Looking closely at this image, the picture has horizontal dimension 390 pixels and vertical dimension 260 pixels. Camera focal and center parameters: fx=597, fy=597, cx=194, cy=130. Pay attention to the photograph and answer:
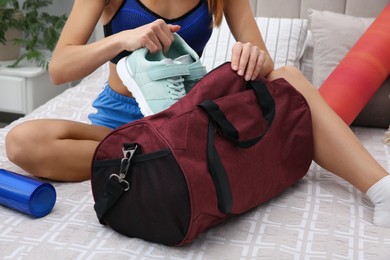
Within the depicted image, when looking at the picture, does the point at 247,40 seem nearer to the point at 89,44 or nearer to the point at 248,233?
the point at 89,44

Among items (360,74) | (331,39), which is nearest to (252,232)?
(360,74)

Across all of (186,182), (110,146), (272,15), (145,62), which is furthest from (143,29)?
(272,15)

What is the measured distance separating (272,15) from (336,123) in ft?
3.51

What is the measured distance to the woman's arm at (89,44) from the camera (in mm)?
1279

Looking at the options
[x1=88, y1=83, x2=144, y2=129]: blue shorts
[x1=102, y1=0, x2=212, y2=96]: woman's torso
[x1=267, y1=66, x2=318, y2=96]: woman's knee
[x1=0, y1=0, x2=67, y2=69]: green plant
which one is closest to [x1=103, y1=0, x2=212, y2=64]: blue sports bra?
[x1=102, y1=0, x2=212, y2=96]: woman's torso

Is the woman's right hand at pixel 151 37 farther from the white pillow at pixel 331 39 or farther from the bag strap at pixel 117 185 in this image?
the white pillow at pixel 331 39

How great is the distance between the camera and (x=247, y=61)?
1299 mm

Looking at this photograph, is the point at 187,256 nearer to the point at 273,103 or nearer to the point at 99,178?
the point at 99,178

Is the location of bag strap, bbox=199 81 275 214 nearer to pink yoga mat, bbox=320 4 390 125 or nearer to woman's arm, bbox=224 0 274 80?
woman's arm, bbox=224 0 274 80

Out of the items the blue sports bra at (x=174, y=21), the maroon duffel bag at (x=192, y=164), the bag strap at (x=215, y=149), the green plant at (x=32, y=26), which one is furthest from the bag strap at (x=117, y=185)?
the green plant at (x=32, y=26)

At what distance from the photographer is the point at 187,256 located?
1078mm

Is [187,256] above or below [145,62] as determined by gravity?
below

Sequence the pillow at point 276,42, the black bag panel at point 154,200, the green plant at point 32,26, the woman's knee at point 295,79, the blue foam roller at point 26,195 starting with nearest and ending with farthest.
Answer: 1. the black bag panel at point 154,200
2. the blue foam roller at point 26,195
3. the woman's knee at point 295,79
4. the pillow at point 276,42
5. the green plant at point 32,26

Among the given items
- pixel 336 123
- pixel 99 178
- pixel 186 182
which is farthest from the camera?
pixel 336 123
